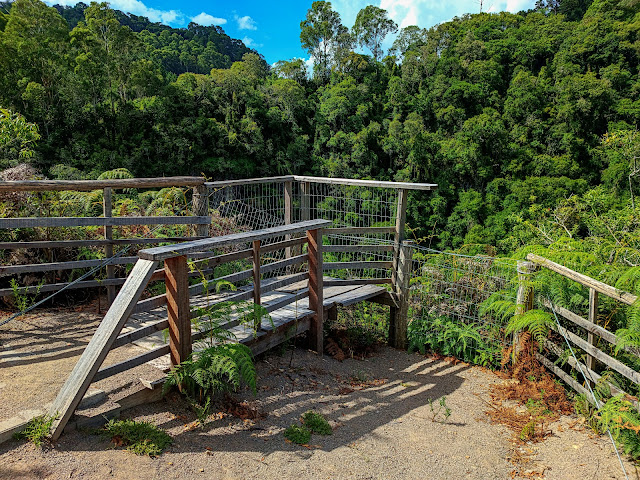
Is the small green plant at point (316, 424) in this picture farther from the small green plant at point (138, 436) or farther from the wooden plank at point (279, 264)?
the wooden plank at point (279, 264)

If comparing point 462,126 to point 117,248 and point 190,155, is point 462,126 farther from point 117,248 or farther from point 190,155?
point 117,248

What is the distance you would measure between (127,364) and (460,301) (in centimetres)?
359

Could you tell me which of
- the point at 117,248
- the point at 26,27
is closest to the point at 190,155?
the point at 26,27

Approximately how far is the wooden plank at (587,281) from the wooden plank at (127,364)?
3032 mm

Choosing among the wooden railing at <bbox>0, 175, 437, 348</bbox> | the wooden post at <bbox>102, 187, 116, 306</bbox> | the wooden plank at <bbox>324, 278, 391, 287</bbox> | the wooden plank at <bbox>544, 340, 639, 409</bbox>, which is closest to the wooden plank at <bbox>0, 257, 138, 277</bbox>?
the wooden railing at <bbox>0, 175, 437, 348</bbox>

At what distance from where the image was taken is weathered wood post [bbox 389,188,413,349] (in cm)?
552

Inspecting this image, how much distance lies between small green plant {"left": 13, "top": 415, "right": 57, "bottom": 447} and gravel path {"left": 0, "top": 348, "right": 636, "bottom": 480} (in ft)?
0.17

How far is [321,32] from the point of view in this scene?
156 feet

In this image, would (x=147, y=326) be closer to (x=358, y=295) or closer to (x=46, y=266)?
(x=46, y=266)

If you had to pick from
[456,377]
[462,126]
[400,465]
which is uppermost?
[462,126]

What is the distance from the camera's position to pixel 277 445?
2.90 m

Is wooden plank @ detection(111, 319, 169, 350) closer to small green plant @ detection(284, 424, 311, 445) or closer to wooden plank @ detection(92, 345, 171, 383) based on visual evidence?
wooden plank @ detection(92, 345, 171, 383)

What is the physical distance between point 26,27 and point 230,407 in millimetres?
35936

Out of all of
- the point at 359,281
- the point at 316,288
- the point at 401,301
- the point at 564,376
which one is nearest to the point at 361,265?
the point at 359,281
